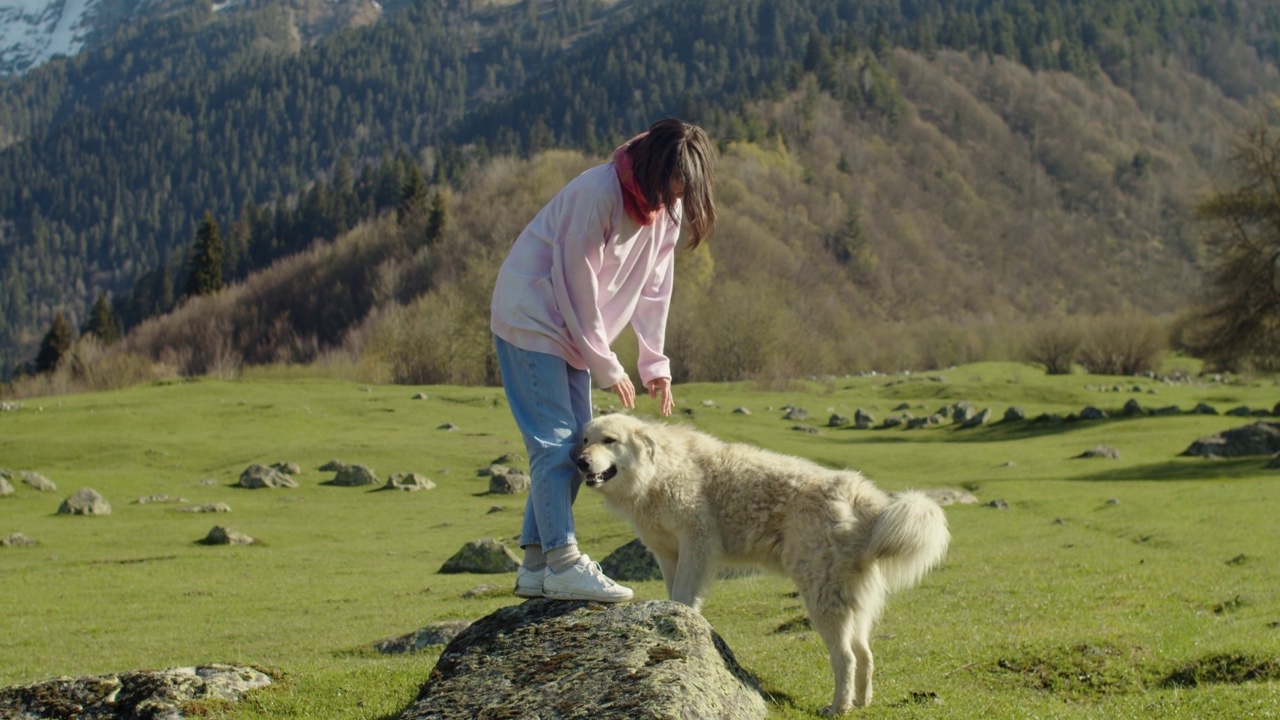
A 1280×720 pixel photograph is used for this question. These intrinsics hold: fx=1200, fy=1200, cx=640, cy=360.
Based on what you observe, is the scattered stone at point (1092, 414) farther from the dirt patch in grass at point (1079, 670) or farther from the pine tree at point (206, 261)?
the pine tree at point (206, 261)

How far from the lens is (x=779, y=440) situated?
46750mm

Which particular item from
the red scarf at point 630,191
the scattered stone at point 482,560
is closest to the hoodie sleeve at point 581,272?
the red scarf at point 630,191

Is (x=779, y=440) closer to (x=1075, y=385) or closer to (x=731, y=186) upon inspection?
(x=1075, y=385)

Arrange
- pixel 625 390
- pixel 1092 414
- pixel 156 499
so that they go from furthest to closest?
1. pixel 1092 414
2. pixel 156 499
3. pixel 625 390

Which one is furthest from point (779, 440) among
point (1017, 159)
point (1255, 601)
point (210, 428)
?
point (1017, 159)

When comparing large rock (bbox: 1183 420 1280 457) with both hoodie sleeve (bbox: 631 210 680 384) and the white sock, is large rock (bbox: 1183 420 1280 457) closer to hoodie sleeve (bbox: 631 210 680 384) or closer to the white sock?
hoodie sleeve (bbox: 631 210 680 384)

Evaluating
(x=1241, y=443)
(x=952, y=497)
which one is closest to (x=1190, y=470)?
(x=1241, y=443)

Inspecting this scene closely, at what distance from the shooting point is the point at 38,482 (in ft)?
120

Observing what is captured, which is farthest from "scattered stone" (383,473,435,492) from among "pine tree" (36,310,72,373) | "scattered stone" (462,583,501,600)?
"pine tree" (36,310,72,373)

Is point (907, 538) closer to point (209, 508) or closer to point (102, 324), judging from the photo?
point (209, 508)

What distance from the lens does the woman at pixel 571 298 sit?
27.3 ft

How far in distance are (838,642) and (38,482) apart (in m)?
34.0

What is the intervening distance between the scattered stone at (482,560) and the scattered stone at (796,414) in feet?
112

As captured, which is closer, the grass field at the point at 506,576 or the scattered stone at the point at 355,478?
the grass field at the point at 506,576
